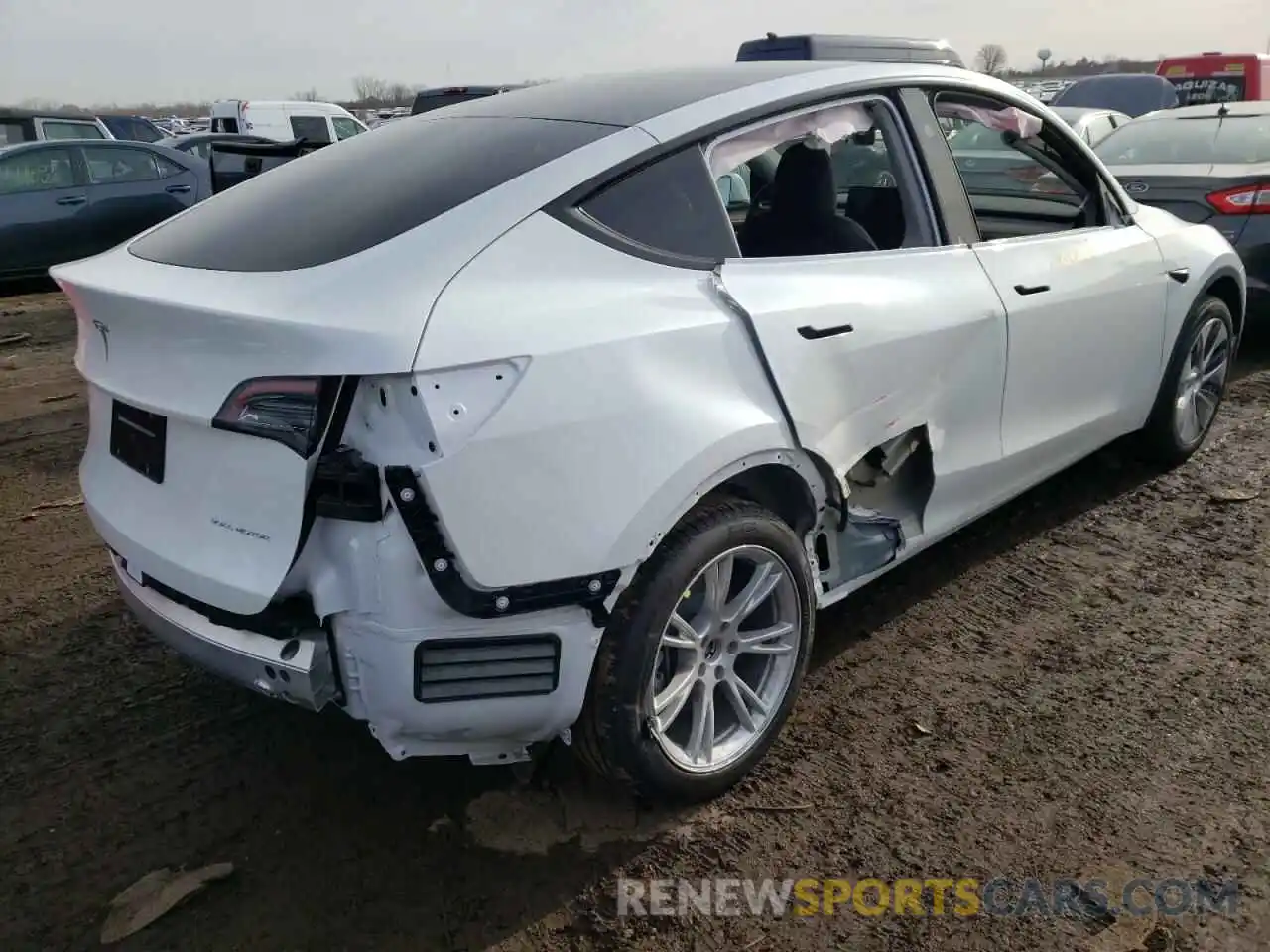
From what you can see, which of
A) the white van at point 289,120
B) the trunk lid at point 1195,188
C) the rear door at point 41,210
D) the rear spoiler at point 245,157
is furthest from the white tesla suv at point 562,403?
the white van at point 289,120

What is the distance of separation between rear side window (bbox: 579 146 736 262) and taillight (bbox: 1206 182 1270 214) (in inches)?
203

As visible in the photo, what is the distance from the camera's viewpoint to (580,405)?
2199 mm

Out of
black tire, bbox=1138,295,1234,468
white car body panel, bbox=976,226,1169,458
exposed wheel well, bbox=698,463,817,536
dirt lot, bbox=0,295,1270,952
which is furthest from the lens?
black tire, bbox=1138,295,1234,468

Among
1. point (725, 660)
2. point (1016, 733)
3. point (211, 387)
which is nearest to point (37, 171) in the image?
point (211, 387)

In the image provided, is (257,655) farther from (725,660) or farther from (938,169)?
(938,169)

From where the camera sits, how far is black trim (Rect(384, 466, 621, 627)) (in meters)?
2.04

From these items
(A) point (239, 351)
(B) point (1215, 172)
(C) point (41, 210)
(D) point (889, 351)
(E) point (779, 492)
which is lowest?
(C) point (41, 210)

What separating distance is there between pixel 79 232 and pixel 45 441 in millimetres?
5459

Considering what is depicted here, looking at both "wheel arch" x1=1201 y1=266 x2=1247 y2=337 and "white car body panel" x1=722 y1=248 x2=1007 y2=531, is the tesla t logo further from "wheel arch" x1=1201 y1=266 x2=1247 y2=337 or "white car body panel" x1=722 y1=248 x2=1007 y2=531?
"wheel arch" x1=1201 y1=266 x2=1247 y2=337

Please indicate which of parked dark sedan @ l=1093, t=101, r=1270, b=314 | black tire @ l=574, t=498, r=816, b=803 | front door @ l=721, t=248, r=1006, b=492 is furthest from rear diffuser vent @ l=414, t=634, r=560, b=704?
parked dark sedan @ l=1093, t=101, r=1270, b=314

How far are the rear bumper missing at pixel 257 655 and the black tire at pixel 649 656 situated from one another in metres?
0.59

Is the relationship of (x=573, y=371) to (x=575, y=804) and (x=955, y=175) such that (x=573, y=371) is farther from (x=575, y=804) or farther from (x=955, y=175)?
(x=955, y=175)

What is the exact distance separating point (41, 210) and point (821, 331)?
964 centimetres

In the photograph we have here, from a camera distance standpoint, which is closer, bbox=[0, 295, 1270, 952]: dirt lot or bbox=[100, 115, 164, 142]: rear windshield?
bbox=[0, 295, 1270, 952]: dirt lot
